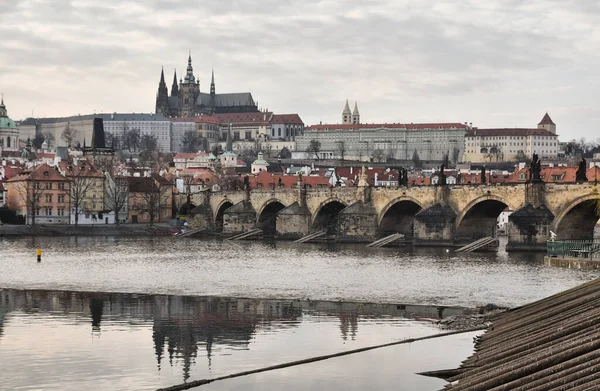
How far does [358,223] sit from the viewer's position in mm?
64812

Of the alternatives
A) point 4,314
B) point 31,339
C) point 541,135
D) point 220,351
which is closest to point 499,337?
point 220,351

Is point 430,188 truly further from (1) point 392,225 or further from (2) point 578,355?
(2) point 578,355

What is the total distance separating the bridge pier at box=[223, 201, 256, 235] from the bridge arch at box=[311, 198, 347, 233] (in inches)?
255

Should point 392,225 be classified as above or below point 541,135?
below

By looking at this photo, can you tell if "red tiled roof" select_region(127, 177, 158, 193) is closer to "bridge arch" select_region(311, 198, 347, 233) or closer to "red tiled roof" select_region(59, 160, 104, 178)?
"red tiled roof" select_region(59, 160, 104, 178)

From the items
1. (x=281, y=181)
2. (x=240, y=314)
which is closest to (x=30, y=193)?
(x=281, y=181)

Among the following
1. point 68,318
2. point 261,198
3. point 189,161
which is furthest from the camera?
point 189,161

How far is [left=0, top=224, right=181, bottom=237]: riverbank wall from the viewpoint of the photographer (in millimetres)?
68688

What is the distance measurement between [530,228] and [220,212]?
118ft

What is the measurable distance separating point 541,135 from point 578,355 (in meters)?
190

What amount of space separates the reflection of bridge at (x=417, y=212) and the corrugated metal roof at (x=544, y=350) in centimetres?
2923

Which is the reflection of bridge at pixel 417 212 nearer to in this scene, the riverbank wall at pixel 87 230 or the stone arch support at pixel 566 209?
the stone arch support at pixel 566 209

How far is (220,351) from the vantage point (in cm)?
1977

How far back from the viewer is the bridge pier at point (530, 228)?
52219 millimetres
